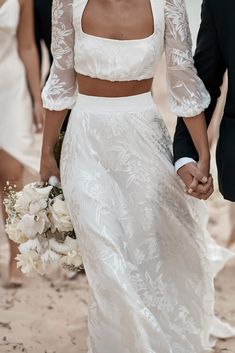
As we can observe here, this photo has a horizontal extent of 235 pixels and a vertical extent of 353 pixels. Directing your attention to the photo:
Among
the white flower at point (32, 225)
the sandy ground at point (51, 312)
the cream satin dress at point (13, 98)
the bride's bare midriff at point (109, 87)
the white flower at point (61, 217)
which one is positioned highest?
the bride's bare midriff at point (109, 87)

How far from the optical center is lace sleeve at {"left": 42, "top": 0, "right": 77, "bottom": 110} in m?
4.64

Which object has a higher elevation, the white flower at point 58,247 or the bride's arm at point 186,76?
the bride's arm at point 186,76

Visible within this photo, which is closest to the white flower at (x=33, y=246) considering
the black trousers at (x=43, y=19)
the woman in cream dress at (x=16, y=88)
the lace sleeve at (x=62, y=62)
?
the lace sleeve at (x=62, y=62)

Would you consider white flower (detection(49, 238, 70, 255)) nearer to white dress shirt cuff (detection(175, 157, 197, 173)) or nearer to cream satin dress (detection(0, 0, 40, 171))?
white dress shirt cuff (detection(175, 157, 197, 173))

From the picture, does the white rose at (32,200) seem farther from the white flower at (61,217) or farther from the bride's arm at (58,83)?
the bride's arm at (58,83)

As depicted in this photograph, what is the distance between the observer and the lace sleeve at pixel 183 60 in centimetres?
455

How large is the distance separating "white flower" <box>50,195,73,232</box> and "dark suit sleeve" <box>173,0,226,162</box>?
21.6 inches

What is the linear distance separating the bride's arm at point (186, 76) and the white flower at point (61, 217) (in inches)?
25.4

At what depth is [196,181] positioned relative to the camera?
454cm

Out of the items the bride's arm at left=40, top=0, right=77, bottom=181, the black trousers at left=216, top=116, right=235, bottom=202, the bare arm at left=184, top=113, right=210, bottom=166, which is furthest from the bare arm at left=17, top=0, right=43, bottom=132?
the black trousers at left=216, top=116, right=235, bottom=202

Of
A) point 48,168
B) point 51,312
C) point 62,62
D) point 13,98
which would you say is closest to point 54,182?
point 48,168

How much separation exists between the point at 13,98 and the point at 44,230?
211cm

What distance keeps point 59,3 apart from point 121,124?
59 centimetres

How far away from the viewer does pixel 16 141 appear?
679cm
